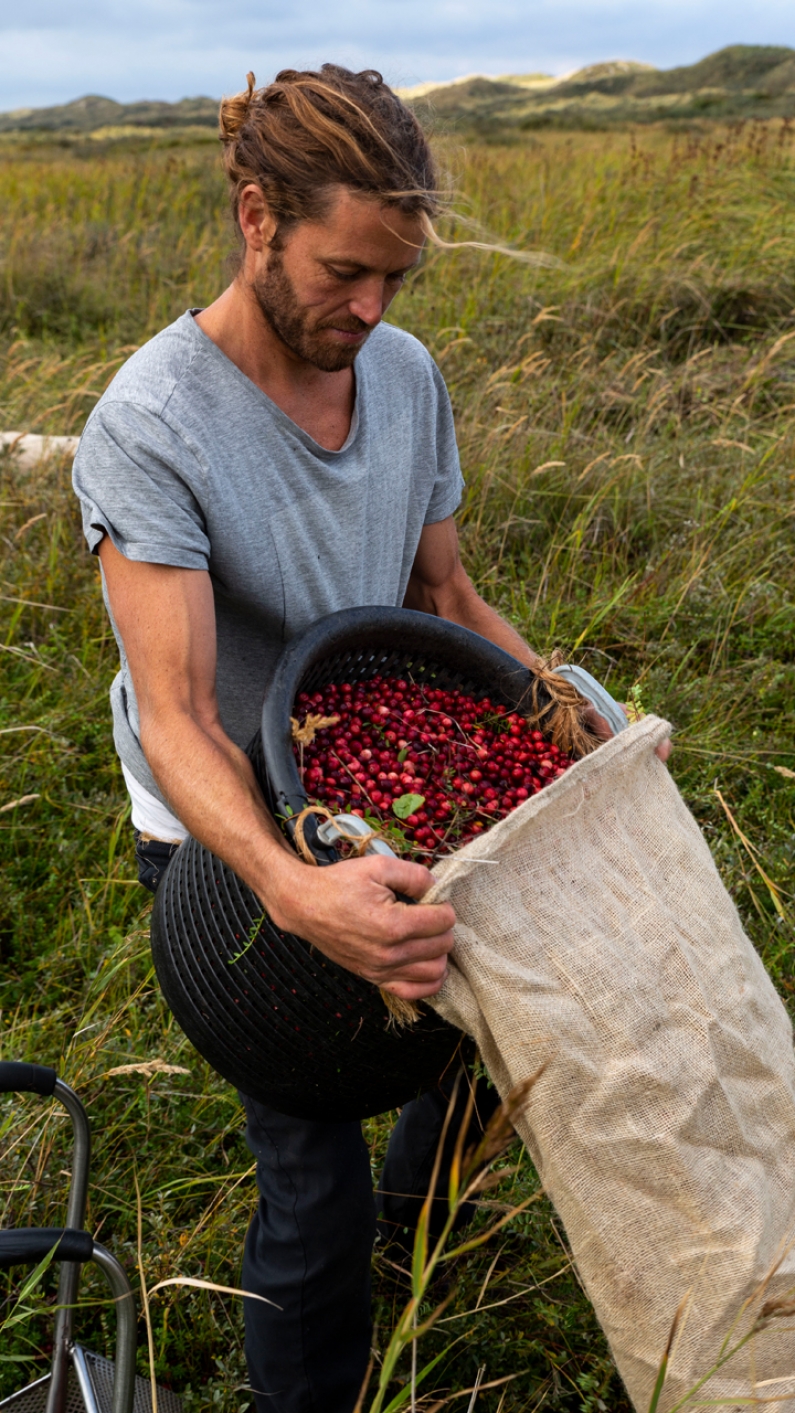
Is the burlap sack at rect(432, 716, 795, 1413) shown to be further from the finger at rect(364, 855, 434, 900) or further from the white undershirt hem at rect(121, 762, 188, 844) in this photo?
the white undershirt hem at rect(121, 762, 188, 844)

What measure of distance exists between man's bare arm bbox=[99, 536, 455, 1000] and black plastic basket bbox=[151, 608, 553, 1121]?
0.05 meters

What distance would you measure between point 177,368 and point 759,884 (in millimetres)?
1854

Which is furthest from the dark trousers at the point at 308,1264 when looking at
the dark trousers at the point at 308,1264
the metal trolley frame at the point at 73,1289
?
the metal trolley frame at the point at 73,1289

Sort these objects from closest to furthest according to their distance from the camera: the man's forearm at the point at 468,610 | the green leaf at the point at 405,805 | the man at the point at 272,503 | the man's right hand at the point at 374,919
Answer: the man's right hand at the point at 374,919 → the green leaf at the point at 405,805 → the man at the point at 272,503 → the man's forearm at the point at 468,610

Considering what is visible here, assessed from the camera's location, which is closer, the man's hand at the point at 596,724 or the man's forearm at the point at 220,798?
the man's forearm at the point at 220,798

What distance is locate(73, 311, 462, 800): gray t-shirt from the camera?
156 centimetres

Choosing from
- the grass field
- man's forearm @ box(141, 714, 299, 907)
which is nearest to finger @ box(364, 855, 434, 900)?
man's forearm @ box(141, 714, 299, 907)

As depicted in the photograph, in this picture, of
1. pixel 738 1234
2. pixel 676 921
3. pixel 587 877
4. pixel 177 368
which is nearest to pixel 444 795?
pixel 587 877

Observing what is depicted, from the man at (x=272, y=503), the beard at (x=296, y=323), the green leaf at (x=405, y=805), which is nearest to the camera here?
the green leaf at (x=405, y=805)

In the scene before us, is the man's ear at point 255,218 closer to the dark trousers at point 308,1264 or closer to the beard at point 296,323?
the beard at point 296,323

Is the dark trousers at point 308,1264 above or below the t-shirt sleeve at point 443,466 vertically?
below

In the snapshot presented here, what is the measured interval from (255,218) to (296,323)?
0.56 feet

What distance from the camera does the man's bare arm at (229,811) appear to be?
1.17 meters

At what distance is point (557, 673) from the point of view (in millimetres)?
1691
